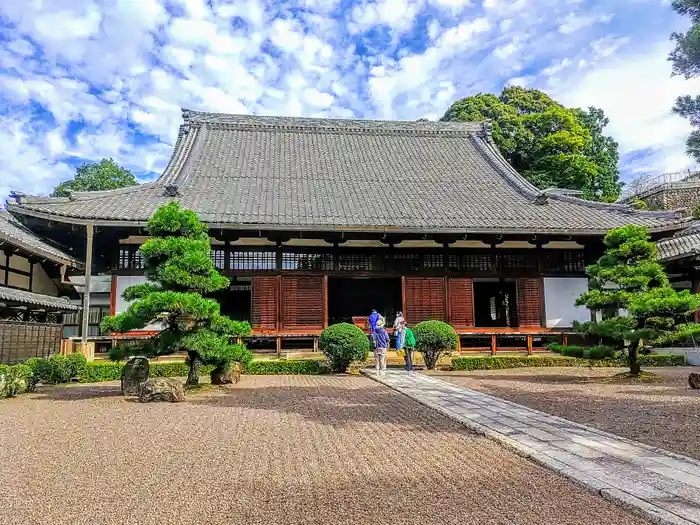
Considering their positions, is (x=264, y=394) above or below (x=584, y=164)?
below

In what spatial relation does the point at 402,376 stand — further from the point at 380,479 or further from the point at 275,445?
the point at 380,479

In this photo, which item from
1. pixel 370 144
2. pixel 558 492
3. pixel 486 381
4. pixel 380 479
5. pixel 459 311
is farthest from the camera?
pixel 370 144

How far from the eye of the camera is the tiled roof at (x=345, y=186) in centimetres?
1523

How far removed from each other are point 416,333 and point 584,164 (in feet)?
70.9

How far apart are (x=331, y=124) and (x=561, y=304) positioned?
40.7 ft

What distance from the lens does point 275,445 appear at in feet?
18.0

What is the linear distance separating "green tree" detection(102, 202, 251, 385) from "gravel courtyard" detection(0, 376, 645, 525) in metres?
1.92

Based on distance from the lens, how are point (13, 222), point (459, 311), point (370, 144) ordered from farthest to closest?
point (370, 144), point (459, 311), point (13, 222)

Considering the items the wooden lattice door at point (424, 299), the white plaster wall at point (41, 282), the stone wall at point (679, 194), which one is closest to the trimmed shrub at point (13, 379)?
the white plaster wall at point (41, 282)

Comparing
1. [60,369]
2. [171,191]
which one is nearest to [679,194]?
[171,191]

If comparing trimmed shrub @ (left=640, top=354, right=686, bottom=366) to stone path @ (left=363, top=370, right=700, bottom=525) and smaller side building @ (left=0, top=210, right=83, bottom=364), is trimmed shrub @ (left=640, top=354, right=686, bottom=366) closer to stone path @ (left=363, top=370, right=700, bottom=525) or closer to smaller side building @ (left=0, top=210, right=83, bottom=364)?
stone path @ (left=363, top=370, right=700, bottom=525)

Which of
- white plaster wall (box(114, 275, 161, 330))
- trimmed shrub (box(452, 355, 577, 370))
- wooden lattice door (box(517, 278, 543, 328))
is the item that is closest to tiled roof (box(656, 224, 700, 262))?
wooden lattice door (box(517, 278, 543, 328))

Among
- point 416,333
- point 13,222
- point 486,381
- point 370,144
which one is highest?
point 370,144

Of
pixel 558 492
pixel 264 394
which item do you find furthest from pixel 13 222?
pixel 558 492
